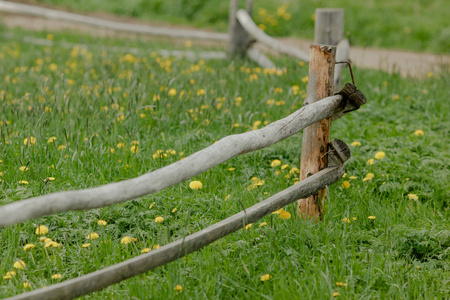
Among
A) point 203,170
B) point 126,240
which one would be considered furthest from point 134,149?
point 203,170

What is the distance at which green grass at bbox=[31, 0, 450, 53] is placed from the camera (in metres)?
9.98

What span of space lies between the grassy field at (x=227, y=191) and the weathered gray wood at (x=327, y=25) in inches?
24.9

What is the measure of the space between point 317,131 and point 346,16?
8.15 meters

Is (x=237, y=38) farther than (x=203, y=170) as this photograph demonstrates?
Yes

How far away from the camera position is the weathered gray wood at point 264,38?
20.7 feet

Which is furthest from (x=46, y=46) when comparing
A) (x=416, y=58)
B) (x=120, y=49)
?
(x=416, y=58)

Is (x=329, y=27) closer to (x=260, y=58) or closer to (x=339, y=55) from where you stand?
(x=339, y=55)

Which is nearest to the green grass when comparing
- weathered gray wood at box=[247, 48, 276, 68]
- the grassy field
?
weathered gray wood at box=[247, 48, 276, 68]

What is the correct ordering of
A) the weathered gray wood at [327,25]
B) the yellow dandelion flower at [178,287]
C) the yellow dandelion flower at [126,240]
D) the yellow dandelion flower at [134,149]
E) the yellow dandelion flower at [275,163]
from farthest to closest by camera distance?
the weathered gray wood at [327,25]
the yellow dandelion flower at [134,149]
the yellow dandelion flower at [275,163]
the yellow dandelion flower at [126,240]
the yellow dandelion flower at [178,287]

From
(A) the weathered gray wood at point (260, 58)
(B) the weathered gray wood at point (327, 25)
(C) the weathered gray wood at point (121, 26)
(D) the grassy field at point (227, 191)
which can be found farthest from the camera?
(C) the weathered gray wood at point (121, 26)

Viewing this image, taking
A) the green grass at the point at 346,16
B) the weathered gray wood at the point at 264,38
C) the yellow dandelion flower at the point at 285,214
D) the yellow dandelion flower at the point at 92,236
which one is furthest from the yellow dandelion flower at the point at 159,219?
the green grass at the point at 346,16

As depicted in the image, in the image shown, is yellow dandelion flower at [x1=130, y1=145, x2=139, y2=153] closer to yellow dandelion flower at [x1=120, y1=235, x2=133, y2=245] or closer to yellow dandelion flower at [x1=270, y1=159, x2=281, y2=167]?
yellow dandelion flower at [x1=270, y1=159, x2=281, y2=167]

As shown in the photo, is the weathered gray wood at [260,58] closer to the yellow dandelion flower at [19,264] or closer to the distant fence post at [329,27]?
the distant fence post at [329,27]

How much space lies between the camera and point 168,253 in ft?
7.84
